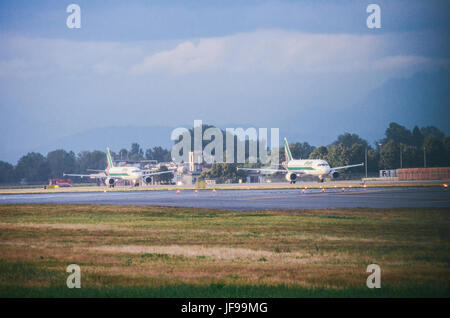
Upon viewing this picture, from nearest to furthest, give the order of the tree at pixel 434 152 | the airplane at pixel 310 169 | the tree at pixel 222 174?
the airplane at pixel 310 169 → the tree at pixel 434 152 → the tree at pixel 222 174

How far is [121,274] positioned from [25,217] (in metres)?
20.5

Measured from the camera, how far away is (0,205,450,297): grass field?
13594 mm

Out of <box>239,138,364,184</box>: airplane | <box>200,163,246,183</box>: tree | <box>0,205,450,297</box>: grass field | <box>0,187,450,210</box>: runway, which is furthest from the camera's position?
<box>200,163,246,183</box>: tree

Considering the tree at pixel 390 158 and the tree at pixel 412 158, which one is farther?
the tree at pixel 390 158

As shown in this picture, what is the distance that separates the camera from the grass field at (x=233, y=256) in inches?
535

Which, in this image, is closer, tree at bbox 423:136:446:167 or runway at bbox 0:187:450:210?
runway at bbox 0:187:450:210

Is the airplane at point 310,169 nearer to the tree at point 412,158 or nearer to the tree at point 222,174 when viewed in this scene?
the tree at point 412,158

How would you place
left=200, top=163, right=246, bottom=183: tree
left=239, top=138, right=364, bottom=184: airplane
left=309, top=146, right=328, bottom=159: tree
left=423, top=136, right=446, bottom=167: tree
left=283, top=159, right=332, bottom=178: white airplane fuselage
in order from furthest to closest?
left=309, top=146, right=328, bottom=159: tree < left=200, top=163, right=246, bottom=183: tree < left=423, top=136, right=446, bottom=167: tree < left=239, top=138, right=364, bottom=184: airplane < left=283, top=159, right=332, bottom=178: white airplane fuselage

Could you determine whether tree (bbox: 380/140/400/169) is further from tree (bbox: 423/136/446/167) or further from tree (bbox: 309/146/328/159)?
tree (bbox: 309/146/328/159)

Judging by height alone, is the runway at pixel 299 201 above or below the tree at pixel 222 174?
below

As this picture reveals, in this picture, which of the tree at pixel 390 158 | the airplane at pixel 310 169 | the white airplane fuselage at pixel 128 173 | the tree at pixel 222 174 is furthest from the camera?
the tree at pixel 222 174

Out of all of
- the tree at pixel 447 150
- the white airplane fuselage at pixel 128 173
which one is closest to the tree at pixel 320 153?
the tree at pixel 447 150

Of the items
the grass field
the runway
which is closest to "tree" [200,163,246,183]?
the runway

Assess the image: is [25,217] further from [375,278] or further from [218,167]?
[218,167]
